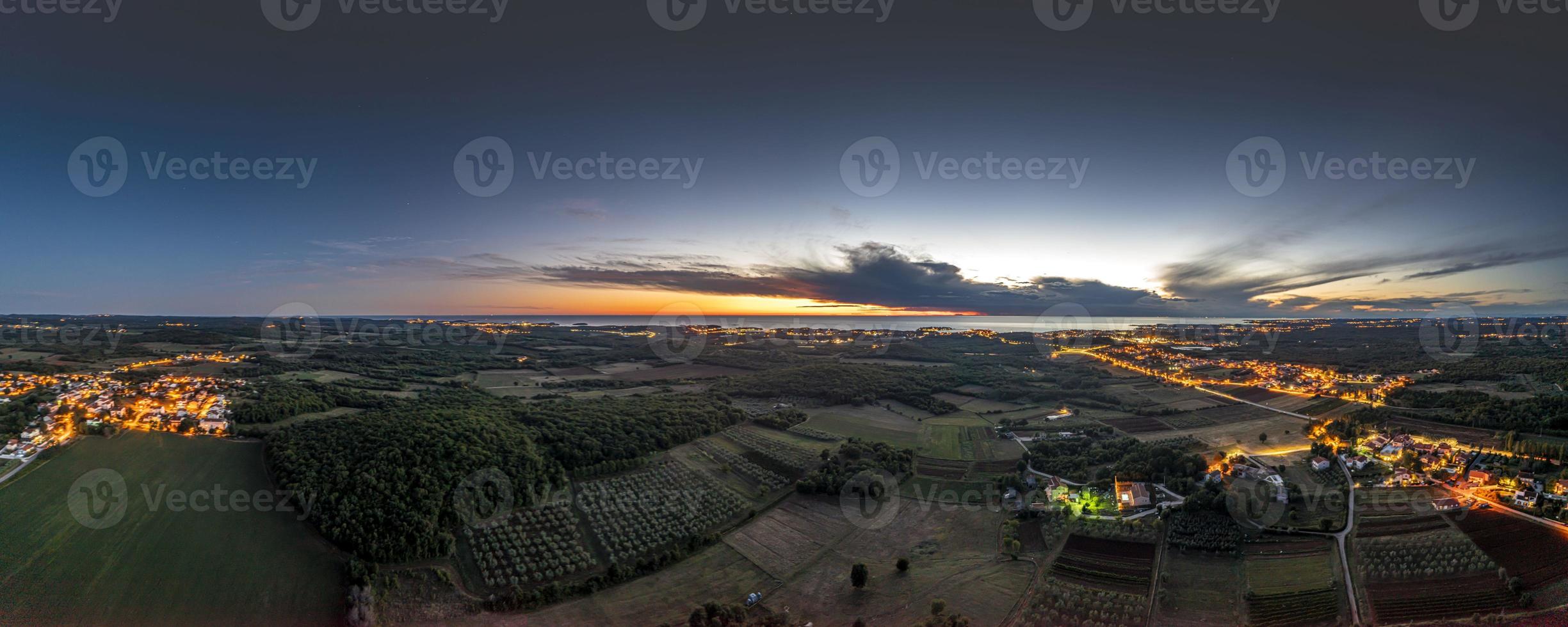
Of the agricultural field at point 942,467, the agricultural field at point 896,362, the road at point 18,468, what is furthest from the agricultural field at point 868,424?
the road at point 18,468

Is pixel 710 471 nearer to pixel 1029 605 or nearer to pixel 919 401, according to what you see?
pixel 1029 605

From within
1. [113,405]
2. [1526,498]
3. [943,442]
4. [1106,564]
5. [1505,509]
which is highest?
[113,405]

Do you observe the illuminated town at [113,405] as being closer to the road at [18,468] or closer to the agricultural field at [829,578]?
the road at [18,468]

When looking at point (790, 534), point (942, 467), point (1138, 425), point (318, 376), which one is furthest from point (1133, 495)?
point (318, 376)

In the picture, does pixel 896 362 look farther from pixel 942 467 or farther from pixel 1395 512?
pixel 1395 512

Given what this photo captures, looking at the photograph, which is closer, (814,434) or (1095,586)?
(1095,586)

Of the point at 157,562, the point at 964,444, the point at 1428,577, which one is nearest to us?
the point at 1428,577
